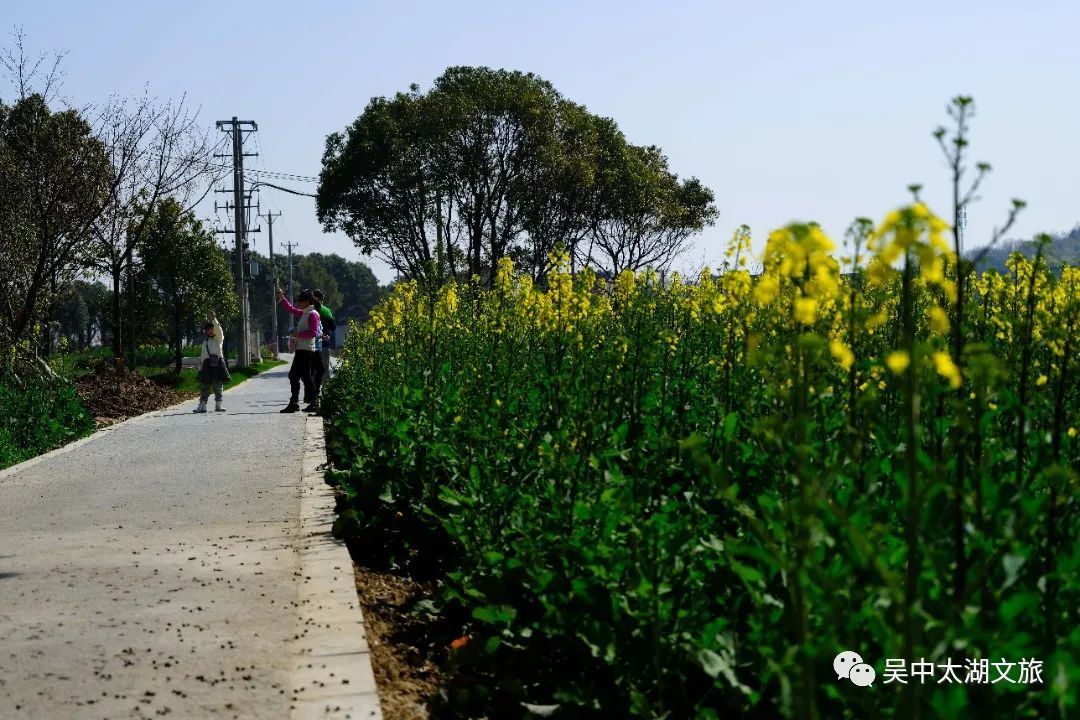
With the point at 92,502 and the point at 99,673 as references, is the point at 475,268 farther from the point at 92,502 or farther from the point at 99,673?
the point at 99,673

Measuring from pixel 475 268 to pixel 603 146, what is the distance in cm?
761

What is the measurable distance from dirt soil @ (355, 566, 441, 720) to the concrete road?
34 cm

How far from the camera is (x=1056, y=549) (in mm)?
3473

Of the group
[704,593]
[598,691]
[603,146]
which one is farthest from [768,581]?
[603,146]

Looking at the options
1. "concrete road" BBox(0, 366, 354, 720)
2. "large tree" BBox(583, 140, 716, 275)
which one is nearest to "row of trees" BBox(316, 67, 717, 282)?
"large tree" BBox(583, 140, 716, 275)

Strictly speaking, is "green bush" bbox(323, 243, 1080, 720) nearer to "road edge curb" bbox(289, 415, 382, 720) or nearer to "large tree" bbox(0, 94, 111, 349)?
"road edge curb" bbox(289, 415, 382, 720)

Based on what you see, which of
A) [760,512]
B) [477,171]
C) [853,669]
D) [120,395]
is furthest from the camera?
[477,171]

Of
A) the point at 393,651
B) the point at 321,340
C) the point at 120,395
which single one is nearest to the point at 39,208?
the point at 120,395

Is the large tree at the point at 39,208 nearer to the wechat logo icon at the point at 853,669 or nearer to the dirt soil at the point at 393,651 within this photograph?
the dirt soil at the point at 393,651

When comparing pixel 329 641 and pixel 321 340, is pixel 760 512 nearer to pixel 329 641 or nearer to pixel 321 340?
pixel 329 641

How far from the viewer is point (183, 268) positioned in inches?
1719

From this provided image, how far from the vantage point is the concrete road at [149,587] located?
162 inches

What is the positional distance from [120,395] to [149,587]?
1617 centimetres

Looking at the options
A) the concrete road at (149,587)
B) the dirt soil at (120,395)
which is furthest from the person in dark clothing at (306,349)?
the concrete road at (149,587)
